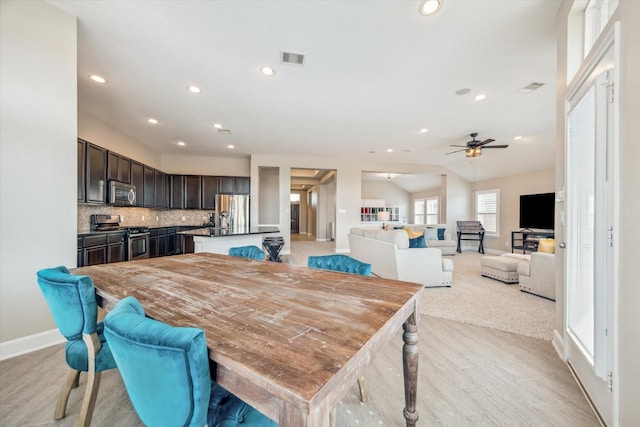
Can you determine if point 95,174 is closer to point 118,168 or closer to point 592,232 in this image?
point 118,168

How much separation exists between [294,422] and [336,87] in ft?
11.2

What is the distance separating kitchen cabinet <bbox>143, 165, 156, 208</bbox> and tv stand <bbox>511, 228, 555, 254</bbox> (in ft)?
29.0

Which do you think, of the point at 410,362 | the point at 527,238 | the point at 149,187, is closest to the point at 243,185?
the point at 149,187

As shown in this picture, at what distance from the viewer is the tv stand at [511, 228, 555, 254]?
18.6 feet

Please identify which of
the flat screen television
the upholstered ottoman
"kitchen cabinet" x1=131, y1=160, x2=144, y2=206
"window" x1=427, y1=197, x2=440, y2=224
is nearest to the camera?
the upholstered ottoman

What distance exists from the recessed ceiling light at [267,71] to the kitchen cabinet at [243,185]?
13.8ft

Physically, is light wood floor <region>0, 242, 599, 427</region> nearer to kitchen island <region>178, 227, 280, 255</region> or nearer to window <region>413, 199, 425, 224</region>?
kitchen island <region>178, 227, 280, 255</region>

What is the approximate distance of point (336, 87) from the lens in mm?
3162

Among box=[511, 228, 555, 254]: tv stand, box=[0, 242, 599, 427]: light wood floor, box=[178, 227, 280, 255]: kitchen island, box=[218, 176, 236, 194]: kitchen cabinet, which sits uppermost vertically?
box=[218, 176, 236, 194]: kitchen cabinet

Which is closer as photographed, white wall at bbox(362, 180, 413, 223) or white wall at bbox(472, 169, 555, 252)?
white wall at bbox(472, 169, 555, 252)

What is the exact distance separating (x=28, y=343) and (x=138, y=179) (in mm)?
3677

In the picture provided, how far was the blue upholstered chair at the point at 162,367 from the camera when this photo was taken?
587mm

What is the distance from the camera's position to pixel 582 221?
5.44 feet

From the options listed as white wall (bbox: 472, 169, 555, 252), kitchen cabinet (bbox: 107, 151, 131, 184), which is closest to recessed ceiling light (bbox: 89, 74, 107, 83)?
kitchen cabinet (bbox: 107, 151, 131, 184)
